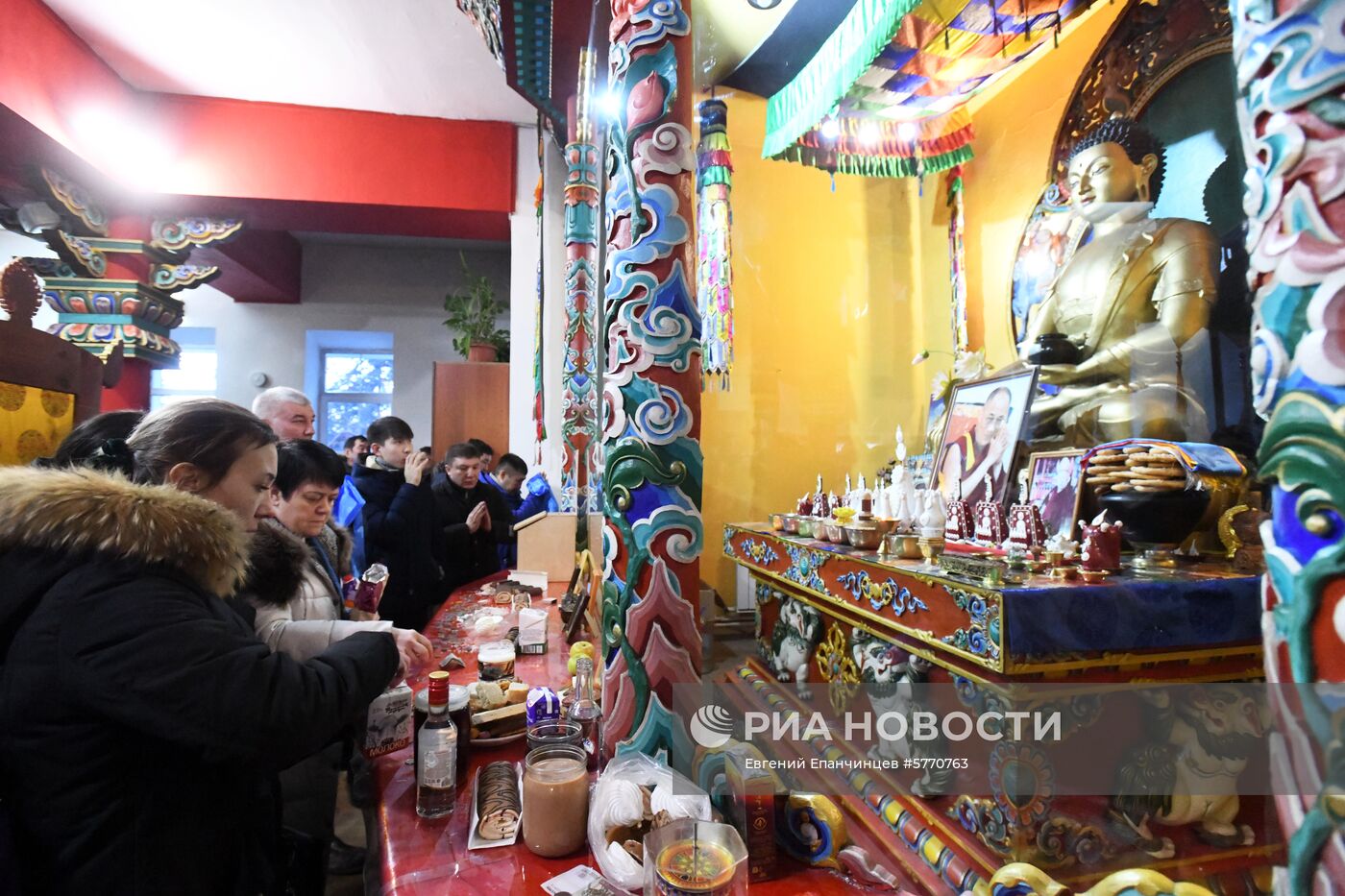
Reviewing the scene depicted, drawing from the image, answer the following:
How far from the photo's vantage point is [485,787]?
110cm

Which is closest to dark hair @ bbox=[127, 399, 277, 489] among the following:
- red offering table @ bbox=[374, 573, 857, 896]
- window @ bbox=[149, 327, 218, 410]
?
red offering table @ bbox=[374, 573, 857, 896]

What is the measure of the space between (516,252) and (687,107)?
370cm

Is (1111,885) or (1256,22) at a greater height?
(1256,22)

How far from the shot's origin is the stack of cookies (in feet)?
5.04

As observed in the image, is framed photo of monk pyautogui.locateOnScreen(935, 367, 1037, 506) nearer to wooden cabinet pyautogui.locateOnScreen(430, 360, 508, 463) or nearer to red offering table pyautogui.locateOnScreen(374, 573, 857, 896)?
red offering table pyautogui.locateOnScreen(374, 573, 857, 896)

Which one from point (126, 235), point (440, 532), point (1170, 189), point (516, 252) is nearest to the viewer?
point (1170, 189)

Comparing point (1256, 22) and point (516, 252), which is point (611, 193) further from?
point (516, 252)

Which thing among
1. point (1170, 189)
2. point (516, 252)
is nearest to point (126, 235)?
point (516, 252)

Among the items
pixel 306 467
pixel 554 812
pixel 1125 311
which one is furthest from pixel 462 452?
pixel 1125 311

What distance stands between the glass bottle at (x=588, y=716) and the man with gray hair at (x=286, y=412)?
1.43 metres

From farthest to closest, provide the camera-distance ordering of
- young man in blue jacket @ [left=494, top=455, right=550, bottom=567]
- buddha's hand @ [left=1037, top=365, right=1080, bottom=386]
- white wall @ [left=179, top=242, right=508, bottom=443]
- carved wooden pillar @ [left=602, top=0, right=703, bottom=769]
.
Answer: white wall @ [left=179, top=242, right=508, bottom=443], young man in blue jacket @ [left=494, top=455, right=550, bottom=567], buddha's hand @ [left=1037, top=365, right=1080, bottom=386], carved wooden pillar @ [left=602, top=0, right=703, bottom=769]

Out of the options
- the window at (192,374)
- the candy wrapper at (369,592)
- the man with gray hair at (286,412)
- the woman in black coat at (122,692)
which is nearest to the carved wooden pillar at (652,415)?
the woman in black coat at (122,692)

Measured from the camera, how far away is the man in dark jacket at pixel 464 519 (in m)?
2.98

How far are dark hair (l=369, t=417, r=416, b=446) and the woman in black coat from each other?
2.24 m
